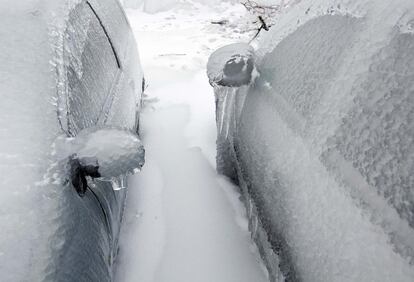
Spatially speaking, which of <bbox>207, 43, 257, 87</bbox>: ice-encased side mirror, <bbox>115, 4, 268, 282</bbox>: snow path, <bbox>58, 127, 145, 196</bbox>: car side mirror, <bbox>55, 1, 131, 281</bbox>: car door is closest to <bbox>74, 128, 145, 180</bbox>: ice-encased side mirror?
<bbox>58, 127, 145, 196</bbox>: car side mirror

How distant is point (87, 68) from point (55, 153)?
2.34 ft

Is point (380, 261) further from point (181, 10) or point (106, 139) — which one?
point (181, 10)

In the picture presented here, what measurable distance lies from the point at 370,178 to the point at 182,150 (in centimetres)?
242

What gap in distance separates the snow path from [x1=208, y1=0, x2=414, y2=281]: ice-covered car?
382mm

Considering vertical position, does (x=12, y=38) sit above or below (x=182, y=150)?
above

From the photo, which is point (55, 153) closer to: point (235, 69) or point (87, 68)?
point (87, 68)

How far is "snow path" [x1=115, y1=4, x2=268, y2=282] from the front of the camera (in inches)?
87.5

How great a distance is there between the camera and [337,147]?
1.27 m

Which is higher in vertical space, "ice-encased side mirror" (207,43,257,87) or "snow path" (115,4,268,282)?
"ice-encased side mirror" (207,43,257,87)

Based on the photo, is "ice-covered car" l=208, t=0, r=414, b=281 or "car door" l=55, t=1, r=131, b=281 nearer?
"ice-covered car" l=208, t=0, r=414, b=281

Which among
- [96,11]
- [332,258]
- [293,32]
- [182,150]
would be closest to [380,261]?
[332,258]

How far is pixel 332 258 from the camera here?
3.92 feet

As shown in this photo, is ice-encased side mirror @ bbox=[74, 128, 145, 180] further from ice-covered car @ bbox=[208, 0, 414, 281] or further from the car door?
ice-covered car @ bbox=[208, 0, 414, 281]

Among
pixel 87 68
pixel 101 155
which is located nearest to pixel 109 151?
pixel 101 155
